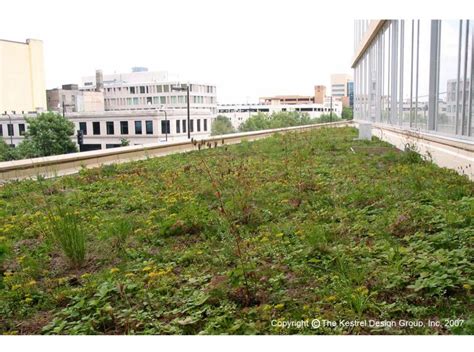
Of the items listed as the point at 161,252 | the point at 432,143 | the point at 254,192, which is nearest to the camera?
the point at 161,252

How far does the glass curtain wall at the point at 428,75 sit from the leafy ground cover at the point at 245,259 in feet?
7.81

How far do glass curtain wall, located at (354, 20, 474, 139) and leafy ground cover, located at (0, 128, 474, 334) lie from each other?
2381mm

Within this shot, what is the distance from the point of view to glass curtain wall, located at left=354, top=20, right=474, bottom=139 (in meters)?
6.98

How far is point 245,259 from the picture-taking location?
3025 mm

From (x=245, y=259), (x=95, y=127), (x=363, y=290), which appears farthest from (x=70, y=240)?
(x=95, y=127)

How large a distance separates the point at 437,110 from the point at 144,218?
6465mm

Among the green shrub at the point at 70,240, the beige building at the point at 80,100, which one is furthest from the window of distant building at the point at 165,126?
the green shrub at the point at 70,240

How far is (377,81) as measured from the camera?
17.7m

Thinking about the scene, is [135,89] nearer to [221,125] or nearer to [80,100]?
[80,100]

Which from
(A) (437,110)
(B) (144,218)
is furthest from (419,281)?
(A) (437,110)

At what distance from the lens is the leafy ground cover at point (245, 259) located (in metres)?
2.32

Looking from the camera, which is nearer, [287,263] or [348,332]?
[348,332]
